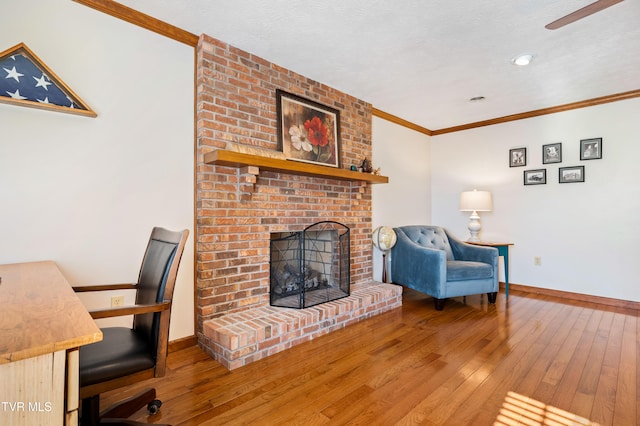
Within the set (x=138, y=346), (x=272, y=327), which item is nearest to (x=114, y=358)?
(x=138, y=346)

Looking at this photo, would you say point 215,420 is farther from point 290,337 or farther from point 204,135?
point 204,135

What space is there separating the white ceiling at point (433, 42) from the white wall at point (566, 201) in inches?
17.5

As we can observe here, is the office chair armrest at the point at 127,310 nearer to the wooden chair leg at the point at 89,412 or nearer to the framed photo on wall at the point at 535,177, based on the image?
the wooden chair leg at the point at 89,412

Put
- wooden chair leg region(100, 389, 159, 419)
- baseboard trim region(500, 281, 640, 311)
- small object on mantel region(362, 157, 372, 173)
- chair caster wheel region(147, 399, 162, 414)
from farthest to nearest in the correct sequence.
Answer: small object on mantel region(362, 157, 372, 173) < baseboard trim region(500, 281, 640, 311) < chair caster wheel region(147, 399, 162, 414) < wooden chair leg region(100, 389, 159, 419)

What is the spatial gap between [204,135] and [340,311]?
6.06ft

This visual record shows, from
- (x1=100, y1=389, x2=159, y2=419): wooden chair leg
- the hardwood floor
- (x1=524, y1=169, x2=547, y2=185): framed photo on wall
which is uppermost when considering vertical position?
(x1=524, y1=169, x2=547, y2=185): framed photo on wall

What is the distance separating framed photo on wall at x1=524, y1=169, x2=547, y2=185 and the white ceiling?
894 mm

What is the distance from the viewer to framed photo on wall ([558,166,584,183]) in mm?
3815

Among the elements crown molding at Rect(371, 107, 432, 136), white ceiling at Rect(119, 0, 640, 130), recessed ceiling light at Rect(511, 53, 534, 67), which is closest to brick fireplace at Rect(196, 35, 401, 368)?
white ceiling at Rect(119, 0, 640, 130)

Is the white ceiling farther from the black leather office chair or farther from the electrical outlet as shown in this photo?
the electrical outlet

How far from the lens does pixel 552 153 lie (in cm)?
401

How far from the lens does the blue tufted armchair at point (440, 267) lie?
3379 mm

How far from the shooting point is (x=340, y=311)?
113 inches

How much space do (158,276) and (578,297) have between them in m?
4.51
